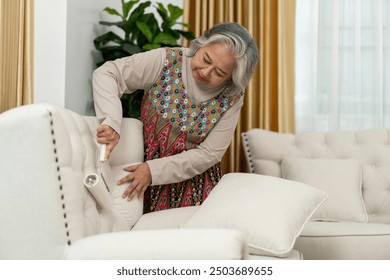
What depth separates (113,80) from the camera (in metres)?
2.08

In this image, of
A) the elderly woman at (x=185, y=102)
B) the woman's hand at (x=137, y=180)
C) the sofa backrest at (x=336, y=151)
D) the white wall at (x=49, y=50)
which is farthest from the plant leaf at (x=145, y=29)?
the woman's hand at (x=137, y=180)

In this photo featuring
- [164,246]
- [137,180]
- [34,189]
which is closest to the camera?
[164,246]

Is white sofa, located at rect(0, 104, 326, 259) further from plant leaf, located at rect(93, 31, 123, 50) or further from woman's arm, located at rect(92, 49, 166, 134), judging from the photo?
Result: plant leaf, located at rect(93, 31, 123, 50)

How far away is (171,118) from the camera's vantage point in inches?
87.1

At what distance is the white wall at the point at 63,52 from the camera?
102 inches

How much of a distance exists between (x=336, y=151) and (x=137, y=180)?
1520 mm

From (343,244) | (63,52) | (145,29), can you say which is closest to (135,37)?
(145,29)

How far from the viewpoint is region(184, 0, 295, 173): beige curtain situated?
3.69 m

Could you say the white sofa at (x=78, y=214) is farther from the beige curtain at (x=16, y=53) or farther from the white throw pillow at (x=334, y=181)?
the white throw pillow at (x=334, y=181)

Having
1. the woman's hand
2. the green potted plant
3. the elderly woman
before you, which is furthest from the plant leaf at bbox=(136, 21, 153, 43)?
the woman's hand

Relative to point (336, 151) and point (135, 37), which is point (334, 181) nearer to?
point (336, 151)

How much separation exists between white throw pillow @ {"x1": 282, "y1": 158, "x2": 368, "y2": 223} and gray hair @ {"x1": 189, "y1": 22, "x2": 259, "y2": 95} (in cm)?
93
